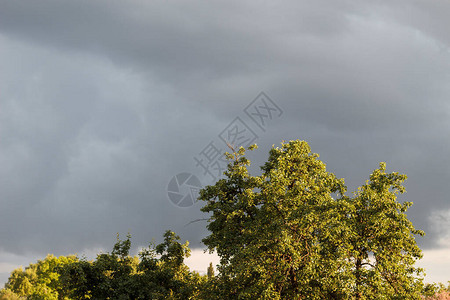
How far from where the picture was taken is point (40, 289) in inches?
2677

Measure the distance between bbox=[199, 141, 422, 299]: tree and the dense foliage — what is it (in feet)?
0.21

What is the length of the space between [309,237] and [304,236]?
317 millimetres

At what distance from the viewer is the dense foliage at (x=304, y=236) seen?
2509 centimetres

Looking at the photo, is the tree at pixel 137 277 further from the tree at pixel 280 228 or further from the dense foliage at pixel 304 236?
the tree at pixel 280 228

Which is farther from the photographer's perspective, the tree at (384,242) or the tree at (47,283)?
A: the tree at (47,283)

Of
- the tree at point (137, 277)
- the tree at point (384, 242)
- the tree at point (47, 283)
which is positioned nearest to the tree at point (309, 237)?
the tree at point (384, 242)

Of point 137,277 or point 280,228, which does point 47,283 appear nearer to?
point 137,277

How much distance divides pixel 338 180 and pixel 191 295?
15579 millimetres

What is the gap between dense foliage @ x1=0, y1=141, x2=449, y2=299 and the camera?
988 inches

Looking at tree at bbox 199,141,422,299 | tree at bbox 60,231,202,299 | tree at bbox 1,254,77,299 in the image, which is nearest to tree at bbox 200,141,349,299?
tree at bbox 199,141,422,299

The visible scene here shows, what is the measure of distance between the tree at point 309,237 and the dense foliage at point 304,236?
0.07m

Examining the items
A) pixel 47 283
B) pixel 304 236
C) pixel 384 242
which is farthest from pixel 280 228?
pixel 47 283

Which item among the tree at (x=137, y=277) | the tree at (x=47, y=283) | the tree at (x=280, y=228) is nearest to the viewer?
the tree at (x=280, y=228)

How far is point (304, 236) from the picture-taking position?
87.2 ft
